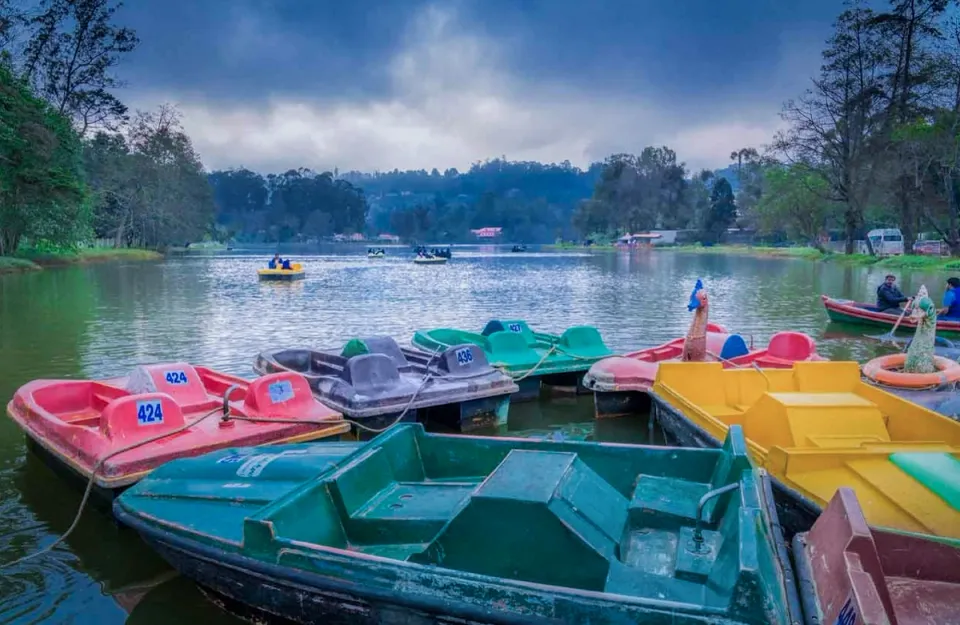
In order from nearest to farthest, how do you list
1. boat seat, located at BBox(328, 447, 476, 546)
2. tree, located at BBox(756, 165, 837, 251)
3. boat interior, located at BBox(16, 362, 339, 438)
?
boat seat, located at BBox(328, 447, 476, 546)
boat interior, located at BBox(16, 362, 339, 438)
tree, located at BBox(756, 165, 837, 251)

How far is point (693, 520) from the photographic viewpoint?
15.0 ft

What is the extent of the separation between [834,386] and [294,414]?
5.98 metres

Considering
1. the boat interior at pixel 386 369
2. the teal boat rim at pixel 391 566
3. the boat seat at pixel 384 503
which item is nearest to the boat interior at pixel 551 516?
the boat seat at pixel 384 503

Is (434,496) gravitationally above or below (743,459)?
below

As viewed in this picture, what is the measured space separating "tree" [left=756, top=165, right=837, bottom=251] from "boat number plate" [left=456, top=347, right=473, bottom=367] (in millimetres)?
54124

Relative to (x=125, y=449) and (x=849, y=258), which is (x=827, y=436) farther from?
(x=849, y=258)

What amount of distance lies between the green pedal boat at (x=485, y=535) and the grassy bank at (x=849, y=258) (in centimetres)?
4147

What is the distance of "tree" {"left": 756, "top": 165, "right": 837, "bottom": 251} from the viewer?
60594 millimetres

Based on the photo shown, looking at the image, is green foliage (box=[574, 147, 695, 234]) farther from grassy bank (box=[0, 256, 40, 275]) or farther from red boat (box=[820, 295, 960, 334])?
red boat (box=[820, 295, 960, 334])

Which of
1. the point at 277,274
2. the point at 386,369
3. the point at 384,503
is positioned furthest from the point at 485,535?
the point at 277,274

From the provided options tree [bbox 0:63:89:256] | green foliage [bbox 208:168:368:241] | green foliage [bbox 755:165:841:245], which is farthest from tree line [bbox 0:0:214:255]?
green foliage [bbox 208:168:368:241]

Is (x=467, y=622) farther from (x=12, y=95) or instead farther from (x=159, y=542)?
(x=12, y=95)

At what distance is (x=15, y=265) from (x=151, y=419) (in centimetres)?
4227

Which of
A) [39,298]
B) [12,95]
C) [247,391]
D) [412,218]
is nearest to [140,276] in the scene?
[12,95]
